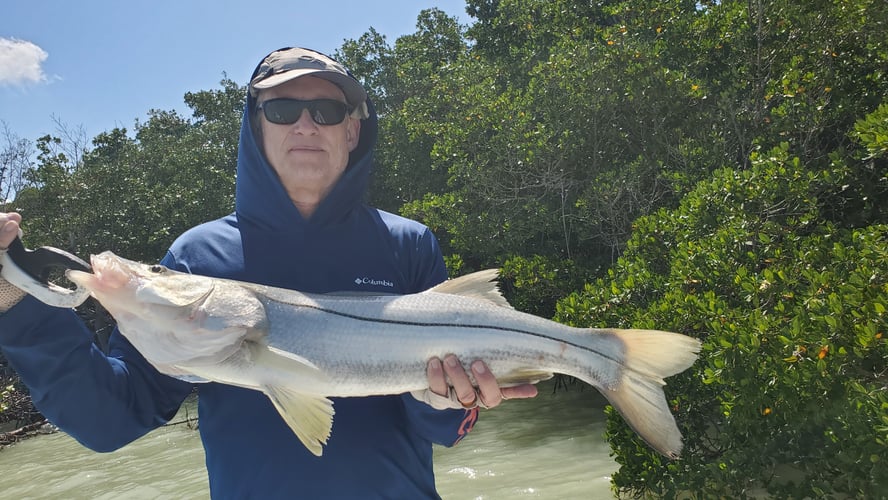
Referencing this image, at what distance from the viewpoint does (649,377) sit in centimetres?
248

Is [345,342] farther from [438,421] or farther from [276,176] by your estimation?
[276,176]

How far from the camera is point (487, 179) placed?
1167 centimetres

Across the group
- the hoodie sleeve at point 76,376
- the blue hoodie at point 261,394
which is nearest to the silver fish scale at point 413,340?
the blue hoodie at point 261,394

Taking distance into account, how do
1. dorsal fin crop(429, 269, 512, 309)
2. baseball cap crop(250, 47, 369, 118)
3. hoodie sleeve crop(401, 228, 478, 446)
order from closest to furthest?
hoodie sleeve crop(401, 228, 478, 446) < dorsal fin crop(429, 269, 512, 309) < baseball cap crop(250, 47, 369, 118)

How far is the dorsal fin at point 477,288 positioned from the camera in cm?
253

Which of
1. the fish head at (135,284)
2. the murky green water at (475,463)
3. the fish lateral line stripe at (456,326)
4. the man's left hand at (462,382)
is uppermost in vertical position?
the fish head at (135,284)

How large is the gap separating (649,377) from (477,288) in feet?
2.88

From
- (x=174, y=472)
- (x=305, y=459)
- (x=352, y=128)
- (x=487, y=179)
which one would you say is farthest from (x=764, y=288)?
(x=174, y=472)

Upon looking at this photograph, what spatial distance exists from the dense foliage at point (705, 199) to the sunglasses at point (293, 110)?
11.1ft

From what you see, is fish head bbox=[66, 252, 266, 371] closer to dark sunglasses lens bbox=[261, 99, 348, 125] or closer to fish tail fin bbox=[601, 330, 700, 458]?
dark sunglasses lens bbox=[261, 99, 348, 125]

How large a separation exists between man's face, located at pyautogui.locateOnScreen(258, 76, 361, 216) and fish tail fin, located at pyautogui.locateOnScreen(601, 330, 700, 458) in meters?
1.63

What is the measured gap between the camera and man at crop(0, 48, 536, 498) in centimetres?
211

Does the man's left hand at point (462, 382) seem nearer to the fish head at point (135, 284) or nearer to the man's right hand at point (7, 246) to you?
the fish head at point (135, 284)

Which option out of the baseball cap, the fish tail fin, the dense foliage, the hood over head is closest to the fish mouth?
the hood over head
